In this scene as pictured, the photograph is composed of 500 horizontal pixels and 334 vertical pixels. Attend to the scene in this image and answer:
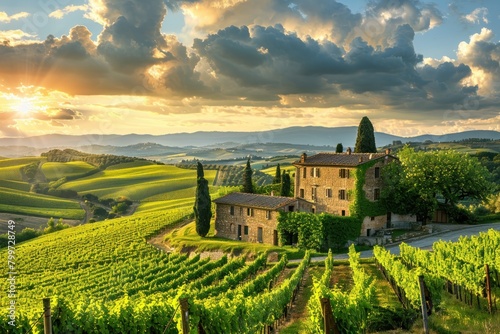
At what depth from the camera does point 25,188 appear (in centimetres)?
14388

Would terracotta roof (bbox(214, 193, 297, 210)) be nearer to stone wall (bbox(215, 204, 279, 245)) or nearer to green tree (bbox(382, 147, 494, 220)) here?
stone wall (bbox(215, 204, 279, 245))

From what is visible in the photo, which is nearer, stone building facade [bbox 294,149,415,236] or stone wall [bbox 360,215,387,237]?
stone wall [bbox 360,215,387,237]

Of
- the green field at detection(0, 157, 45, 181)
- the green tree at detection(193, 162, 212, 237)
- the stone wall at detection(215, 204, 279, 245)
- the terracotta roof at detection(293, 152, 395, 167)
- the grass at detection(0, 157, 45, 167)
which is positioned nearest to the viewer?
the stone wall at detection(215, 204, 279, 245)

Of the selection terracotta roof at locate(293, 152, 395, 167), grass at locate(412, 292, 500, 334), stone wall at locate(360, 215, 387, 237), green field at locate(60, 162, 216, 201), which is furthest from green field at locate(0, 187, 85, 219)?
grass at locate(412, 292, 500, 334)

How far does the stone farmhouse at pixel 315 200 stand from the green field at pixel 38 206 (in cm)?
6869

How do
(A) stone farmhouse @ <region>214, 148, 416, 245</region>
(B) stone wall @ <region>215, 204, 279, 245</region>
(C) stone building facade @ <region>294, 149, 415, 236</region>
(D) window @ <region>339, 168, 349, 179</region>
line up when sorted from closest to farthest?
(B) stone wall @ <region>215, 204, 279, 245</region>
(A) stone farmhouse @ <region>214, 148, 416, 245</region>
(C) stone building facade @ <region>294, 149, 415, 236</region>
(D) window @ <region>339, 168, 349, 179</region>

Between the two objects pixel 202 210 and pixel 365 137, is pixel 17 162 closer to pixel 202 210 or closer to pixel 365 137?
pixel 202 210

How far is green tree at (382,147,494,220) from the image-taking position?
5741cm

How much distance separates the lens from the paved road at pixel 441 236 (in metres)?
48.4

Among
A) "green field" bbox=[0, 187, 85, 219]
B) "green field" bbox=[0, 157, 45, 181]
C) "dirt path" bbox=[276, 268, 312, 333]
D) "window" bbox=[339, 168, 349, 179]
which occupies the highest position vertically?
"window" bbox=[339, 168, 349, 179]

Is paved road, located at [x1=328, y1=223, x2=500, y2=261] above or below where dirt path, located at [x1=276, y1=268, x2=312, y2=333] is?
below

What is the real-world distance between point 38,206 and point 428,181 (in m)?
99.0

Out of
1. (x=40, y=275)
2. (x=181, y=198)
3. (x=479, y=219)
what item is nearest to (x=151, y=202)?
(x=181, y=198)

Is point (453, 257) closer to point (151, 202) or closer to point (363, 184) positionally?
point (363, 184)
